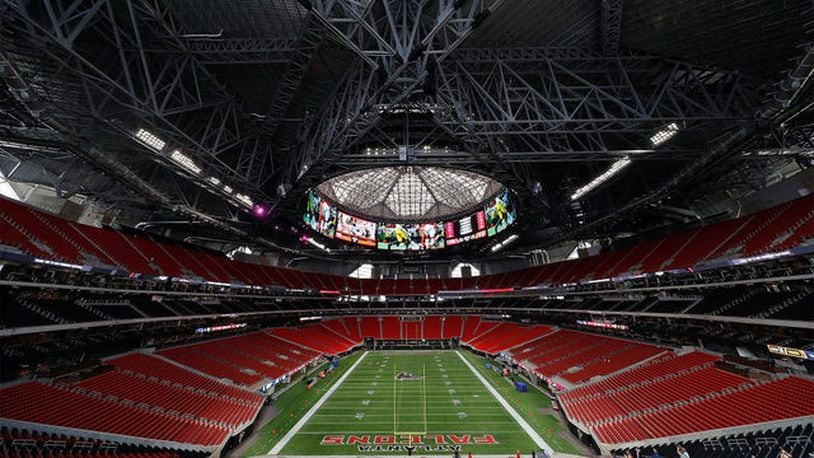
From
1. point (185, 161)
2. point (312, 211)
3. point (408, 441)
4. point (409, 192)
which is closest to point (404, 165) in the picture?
point (185, 161)

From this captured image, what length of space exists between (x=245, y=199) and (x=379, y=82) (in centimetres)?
1407

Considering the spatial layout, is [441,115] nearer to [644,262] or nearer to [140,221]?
[644,262]

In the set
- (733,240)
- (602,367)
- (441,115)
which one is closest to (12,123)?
(441,115)

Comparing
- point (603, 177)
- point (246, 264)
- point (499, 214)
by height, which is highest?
point (499, 214)

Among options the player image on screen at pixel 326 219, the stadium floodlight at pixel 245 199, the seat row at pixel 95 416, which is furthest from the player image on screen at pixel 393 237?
the seat row at pixel 95 416

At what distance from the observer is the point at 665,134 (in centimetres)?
1504

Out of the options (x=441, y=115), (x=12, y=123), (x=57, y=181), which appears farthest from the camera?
(x=57, y=181)

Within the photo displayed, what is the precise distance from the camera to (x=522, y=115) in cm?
1797

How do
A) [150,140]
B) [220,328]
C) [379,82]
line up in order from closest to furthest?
[379,82] < [150,140] < [220,328]

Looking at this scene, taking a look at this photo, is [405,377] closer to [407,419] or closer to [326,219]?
[407,419]

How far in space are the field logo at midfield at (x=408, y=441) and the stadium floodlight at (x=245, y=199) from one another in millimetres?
15711

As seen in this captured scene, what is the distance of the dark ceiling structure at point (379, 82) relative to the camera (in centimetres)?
1030

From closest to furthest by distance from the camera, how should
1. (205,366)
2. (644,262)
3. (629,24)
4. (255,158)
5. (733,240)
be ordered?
(629,24)
(733,240)
(255,158)
(205,366)
(644,262)

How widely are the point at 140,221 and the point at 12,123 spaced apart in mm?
14089
